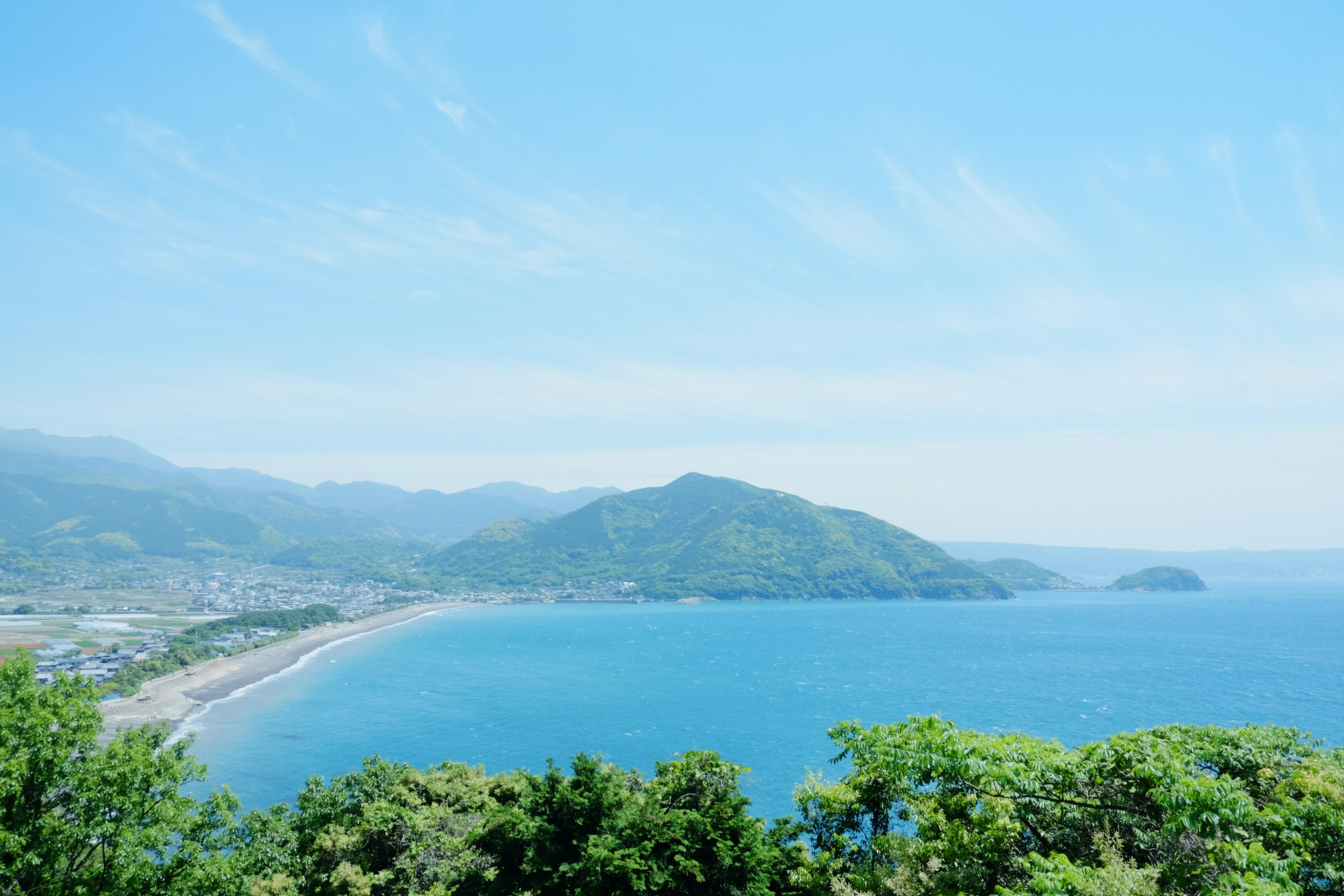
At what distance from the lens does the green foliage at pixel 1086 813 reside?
26.0 ft

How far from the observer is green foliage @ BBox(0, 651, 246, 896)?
10.4 m

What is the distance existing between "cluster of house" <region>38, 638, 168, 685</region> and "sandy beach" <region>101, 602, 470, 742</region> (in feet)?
18.6

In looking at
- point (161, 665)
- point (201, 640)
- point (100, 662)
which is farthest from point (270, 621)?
point (161, 665)

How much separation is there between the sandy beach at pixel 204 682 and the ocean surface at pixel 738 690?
255 centimetres

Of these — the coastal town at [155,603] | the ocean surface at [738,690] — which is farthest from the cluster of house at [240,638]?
the ocean surface at [738,690]

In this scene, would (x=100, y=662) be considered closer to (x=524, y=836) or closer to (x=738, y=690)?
(x=738, y=690)

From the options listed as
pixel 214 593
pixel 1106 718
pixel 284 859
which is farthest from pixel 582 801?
pixel 214 593

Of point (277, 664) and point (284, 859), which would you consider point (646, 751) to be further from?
point (277, 664)

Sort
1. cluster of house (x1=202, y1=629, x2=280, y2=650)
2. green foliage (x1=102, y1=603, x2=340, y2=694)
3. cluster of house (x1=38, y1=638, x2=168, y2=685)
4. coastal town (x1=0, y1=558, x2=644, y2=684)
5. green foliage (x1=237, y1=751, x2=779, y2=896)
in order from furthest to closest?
cluster of house (x1=202, y1=629, x2=280, y2=650) < coastal town (x1=0, y1=558, x2=644, y2=684) < cluster of house (x1=38, y1=638, x2=168, y2=685) < green foliage (x1=102, y1=603, x2=340, y2=694) < green foliage (x1=237, y1=751, x2=779, y2=896)

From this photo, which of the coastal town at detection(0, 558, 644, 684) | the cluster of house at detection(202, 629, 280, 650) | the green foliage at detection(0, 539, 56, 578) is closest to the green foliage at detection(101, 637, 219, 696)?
the coastal town at detection(0, 558, 644, 684)

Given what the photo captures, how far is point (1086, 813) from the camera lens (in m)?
10.5

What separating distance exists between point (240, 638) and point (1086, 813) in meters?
106

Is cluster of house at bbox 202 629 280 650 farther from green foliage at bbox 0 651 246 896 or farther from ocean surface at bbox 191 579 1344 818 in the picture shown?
green foliage at bbox 0 651 246 896

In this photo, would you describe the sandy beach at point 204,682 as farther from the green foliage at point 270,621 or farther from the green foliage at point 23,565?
the green foliage at point 23,565
